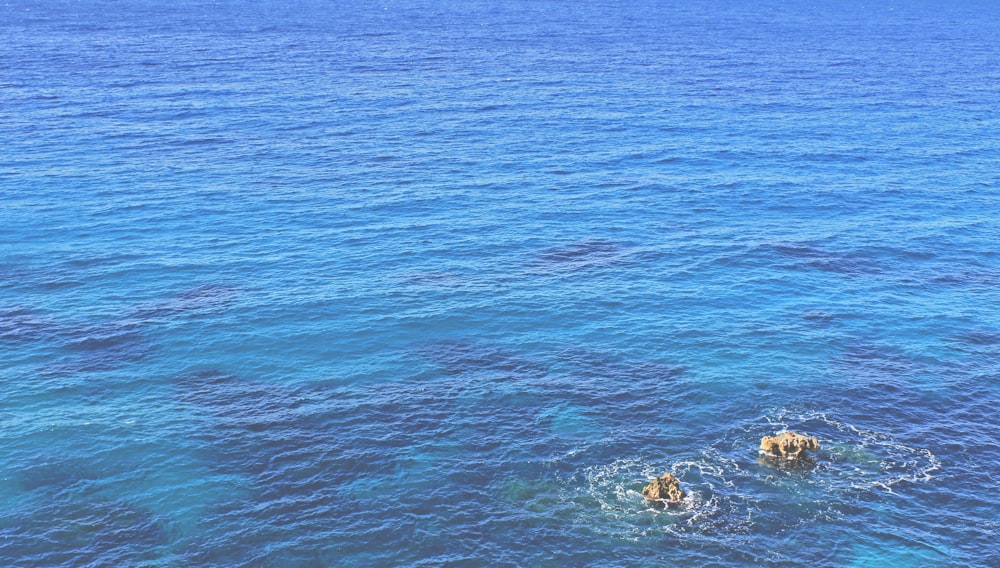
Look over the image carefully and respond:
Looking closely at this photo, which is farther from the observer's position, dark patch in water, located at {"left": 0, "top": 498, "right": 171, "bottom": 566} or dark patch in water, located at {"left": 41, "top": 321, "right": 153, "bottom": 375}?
dark patch in water, located at {"left": 41, "top": 321, "right": 153, "bottom": 375}

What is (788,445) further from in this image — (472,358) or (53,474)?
(53,474)

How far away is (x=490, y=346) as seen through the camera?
10144 cm

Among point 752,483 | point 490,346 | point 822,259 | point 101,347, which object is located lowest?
point 822,259

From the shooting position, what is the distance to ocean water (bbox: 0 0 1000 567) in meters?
74.8

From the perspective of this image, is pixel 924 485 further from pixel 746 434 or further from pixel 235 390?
pixel 235 390

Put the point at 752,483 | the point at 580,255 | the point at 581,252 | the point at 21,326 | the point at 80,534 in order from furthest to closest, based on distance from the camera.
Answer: the point at 581,252
the point at 580,255
the point at 21,326
the point at 752,483
the point at 80,534

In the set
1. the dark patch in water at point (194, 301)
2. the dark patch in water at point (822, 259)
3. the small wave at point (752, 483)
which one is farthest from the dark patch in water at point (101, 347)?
the dark patch in water at point (822, 259)

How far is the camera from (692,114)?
7362 inches

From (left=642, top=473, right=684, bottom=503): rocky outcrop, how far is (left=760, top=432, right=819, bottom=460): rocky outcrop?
10.5 meters

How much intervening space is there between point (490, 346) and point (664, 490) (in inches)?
1197

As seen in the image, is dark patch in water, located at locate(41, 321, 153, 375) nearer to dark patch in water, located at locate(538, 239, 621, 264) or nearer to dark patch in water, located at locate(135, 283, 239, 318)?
dark patch in water, located at locate(135, 283, 239, 318)

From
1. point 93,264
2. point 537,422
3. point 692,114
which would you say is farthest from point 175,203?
point 692,114

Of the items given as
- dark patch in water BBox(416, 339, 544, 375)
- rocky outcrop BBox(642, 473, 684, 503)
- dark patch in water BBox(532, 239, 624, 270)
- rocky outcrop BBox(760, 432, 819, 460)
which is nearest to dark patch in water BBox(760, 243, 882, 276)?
dark patch in water BBox(532, 239, 624, 270)

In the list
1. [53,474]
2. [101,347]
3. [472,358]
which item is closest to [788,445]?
[472,358]
